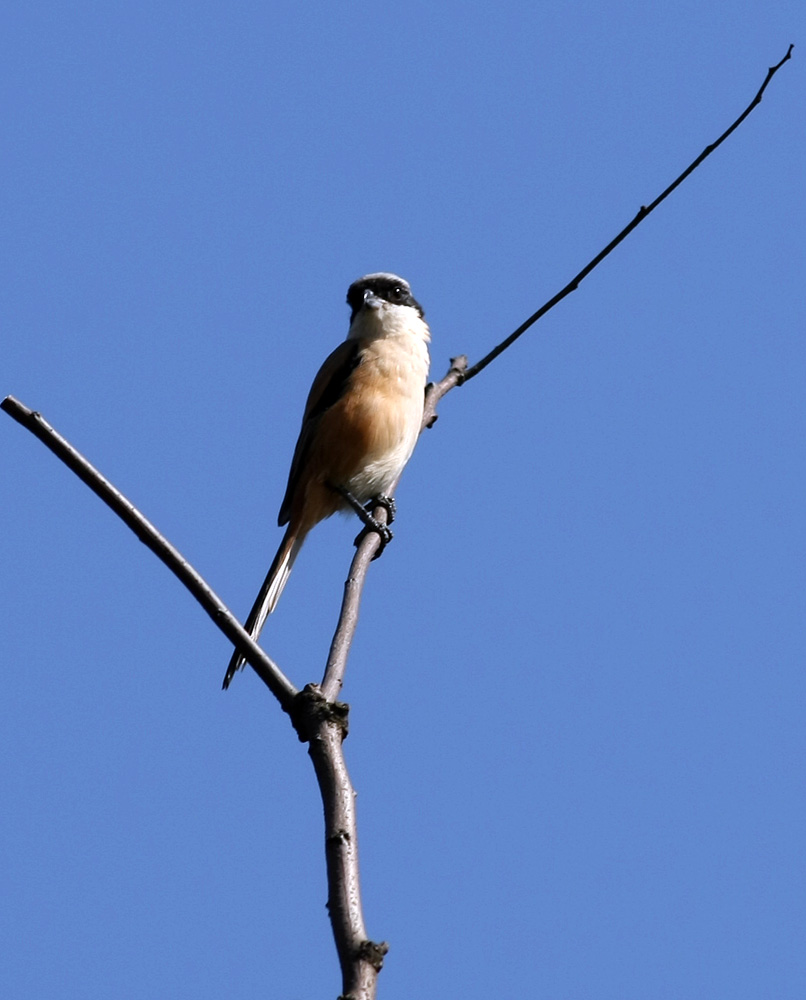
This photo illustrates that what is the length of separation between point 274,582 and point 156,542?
3018 mm

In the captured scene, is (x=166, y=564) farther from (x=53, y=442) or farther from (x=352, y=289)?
(x=352, y=289)

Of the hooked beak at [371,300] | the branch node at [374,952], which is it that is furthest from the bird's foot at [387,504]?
the branch node at [374,952]

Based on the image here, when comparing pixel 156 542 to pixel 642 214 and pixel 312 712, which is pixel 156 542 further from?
pixel 642 214

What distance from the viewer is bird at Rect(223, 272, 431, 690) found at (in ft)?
19.7

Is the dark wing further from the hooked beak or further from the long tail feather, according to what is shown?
the long tail feather

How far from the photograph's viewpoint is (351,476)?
19.8 ft

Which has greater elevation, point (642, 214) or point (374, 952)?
point (642, 214)

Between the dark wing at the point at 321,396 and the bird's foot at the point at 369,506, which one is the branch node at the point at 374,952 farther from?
the dark wing at the point at 321,396

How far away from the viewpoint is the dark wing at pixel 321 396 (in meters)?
6.28

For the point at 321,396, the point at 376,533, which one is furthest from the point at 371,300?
the point at 376,533

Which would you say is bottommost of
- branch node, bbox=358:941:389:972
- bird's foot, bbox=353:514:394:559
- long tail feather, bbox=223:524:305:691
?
branch node, bbox=358:941:389:972

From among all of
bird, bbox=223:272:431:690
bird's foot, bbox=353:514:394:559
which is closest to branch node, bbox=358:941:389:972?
bird's foot, bbox=353:514:394:559

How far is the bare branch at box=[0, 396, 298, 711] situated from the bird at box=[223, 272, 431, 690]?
2.98 metres

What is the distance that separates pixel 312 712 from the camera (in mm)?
2596
